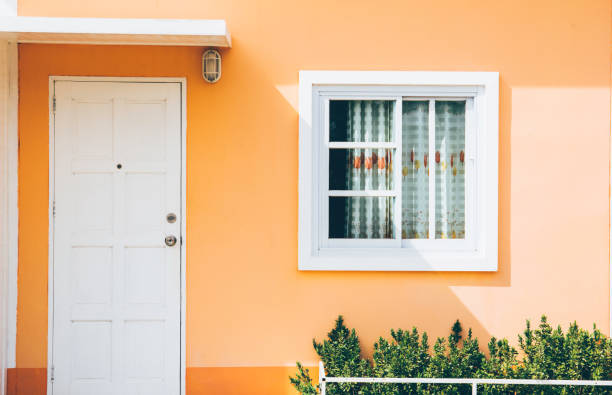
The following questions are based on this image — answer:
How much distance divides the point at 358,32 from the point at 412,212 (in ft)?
5.07

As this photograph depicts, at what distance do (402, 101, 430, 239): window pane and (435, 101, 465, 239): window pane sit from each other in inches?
3.9

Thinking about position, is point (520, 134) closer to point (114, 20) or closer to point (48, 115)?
point (114, 20)

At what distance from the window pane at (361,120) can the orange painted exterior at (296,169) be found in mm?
316

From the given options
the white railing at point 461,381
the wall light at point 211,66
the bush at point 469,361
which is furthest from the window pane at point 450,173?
the wall light at point 211,66

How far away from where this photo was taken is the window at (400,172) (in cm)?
479

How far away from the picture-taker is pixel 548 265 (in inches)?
188

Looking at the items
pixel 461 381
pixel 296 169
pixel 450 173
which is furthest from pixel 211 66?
pixel 461 381

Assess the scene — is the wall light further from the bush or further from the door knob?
the bush

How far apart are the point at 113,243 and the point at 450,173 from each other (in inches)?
112

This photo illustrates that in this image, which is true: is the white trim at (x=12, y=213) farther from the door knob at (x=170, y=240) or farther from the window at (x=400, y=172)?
the window at (x=400, y=172)

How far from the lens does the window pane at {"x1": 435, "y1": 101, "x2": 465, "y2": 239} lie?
4902 millimetres

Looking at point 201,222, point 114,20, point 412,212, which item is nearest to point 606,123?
point 412,212

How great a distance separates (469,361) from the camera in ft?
14.5

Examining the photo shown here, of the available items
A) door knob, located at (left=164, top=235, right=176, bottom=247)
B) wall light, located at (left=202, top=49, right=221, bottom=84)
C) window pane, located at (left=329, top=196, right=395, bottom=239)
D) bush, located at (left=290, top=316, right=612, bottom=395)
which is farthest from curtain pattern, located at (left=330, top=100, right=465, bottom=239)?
door knob, located at (left=164, top=235, right=176, bottom=247)
